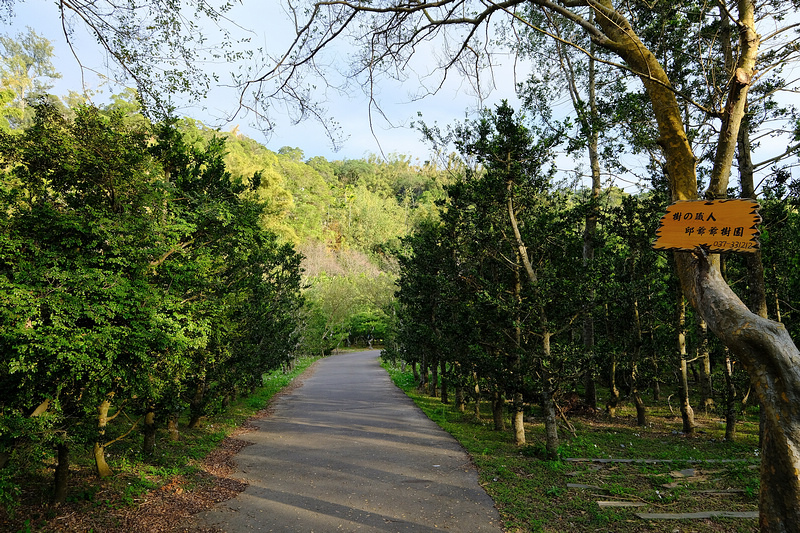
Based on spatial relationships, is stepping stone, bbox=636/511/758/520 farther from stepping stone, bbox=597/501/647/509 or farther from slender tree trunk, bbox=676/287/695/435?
slender tree trunk, bbox=676/287/695/435

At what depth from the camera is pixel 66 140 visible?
176 inches

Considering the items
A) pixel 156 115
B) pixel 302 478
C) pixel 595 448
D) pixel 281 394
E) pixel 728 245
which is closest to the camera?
pixel 728 245

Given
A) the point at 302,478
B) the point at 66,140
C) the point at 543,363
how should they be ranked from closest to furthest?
1. the point at 66,140
2. the point at 302,478
3. the point at 543,363

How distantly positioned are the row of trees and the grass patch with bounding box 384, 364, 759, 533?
4.64 m

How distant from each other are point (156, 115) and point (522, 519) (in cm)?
592

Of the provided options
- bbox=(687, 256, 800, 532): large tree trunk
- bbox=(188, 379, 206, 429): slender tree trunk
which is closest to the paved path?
bbox=(188, 379, 206, 429): slender tree trunk

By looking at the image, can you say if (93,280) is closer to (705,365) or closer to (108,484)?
(108,484)

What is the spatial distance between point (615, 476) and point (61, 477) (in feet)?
24.0

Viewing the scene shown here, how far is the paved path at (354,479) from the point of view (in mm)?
4902

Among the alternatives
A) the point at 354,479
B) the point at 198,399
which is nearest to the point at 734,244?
the point at 354,479

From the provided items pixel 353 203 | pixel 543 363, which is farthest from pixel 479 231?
pixel 353 203

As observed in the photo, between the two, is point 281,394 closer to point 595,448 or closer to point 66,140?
point 595,448

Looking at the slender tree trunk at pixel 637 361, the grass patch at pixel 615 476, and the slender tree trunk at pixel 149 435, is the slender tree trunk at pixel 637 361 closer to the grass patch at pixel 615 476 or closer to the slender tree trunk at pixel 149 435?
the grass patch at pixel 615 476

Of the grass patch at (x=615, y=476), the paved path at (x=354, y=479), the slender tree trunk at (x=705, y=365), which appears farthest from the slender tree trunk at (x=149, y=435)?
the slender tree trunk at (x=705, y=365)
